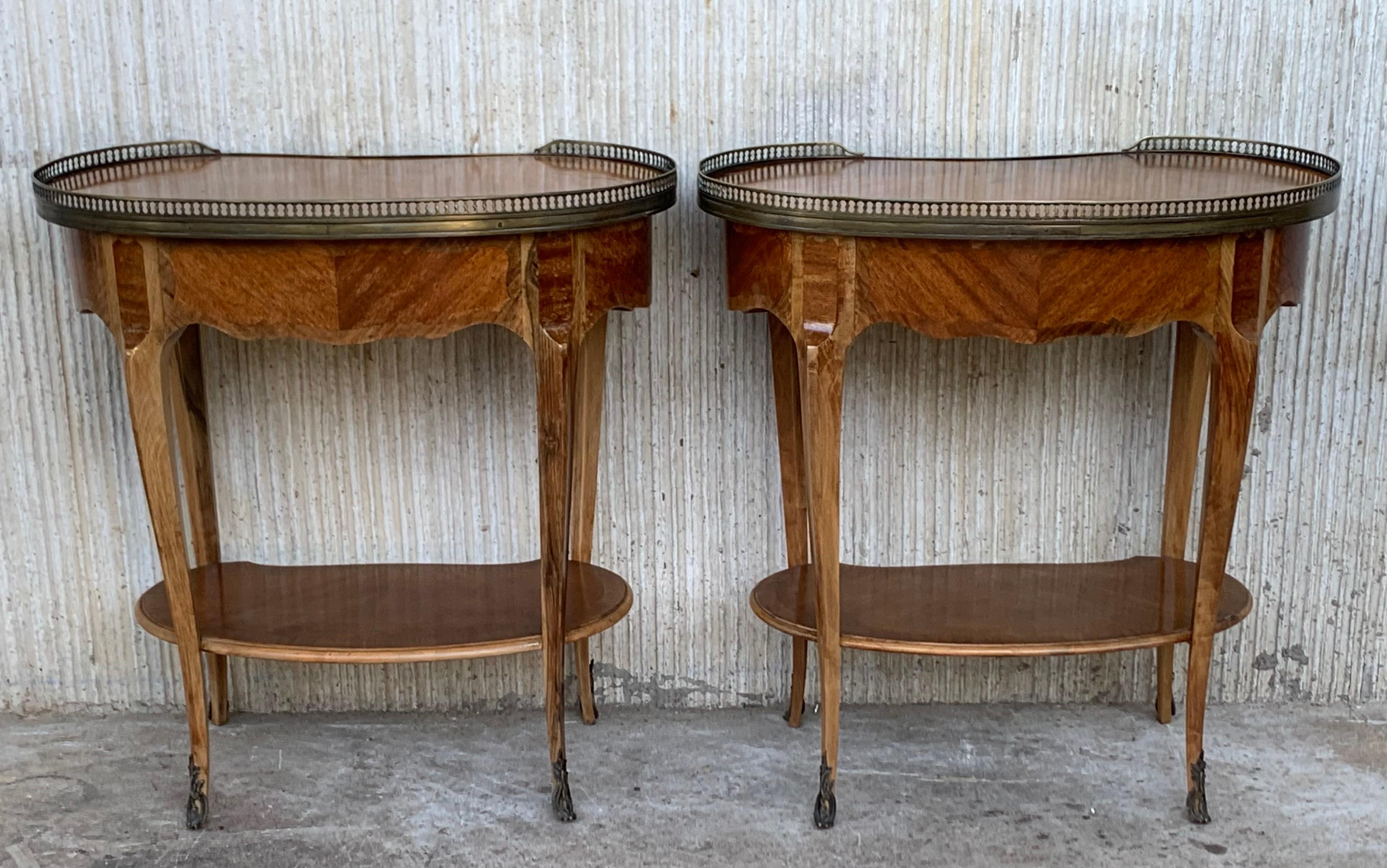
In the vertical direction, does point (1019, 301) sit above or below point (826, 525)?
above

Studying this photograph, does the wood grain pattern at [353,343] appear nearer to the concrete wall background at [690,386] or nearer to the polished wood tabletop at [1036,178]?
the concrete wall background at [690,386]

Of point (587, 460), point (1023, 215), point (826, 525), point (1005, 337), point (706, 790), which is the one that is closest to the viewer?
point (1023, 215)

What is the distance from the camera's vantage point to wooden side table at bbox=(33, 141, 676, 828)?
2.29m

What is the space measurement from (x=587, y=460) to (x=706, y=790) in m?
0.71

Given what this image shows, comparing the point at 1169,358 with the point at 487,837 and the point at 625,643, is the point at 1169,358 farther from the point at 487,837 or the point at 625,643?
the point at 487,837

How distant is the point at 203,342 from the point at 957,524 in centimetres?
164

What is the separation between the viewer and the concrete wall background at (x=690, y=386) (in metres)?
2.82

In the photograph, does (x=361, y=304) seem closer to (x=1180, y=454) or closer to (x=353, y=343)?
(x=353, y=343)

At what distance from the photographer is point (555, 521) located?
253 cm

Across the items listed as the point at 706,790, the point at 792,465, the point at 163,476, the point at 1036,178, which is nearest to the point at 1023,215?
the point at 1036,178

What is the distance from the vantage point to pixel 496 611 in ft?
9.09

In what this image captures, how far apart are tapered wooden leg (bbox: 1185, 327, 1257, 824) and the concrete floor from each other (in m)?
0.13

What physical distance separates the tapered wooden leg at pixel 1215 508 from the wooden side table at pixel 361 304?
3.33ft

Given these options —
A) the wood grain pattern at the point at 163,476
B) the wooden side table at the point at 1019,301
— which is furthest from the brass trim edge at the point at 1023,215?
the wood grain pattern at the point at 163,476
